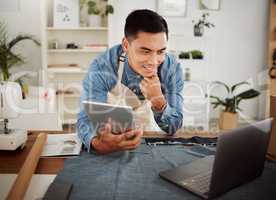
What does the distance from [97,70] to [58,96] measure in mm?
2025

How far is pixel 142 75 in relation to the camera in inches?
77.4

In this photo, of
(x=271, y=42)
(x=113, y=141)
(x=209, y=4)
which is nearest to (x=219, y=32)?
(x=209, y=4)

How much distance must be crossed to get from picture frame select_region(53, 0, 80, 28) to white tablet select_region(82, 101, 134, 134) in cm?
232

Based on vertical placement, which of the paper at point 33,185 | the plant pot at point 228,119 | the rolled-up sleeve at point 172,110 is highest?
the rolled-up sleeve at point 172,110

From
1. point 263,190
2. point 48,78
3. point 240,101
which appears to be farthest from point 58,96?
point 263,190

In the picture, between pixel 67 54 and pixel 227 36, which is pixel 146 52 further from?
pixel 227 36

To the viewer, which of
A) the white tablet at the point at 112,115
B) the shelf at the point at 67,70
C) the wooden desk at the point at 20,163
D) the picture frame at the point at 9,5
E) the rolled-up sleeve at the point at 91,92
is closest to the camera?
the wooden desk at the point at 20,163

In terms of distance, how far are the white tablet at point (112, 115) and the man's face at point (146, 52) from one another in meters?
0.41

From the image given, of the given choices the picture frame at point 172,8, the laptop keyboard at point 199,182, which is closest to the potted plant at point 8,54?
the picture frame at point 172,8

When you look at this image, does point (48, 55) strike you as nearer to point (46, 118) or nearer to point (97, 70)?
point (46, 118)

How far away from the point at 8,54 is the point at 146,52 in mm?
2447

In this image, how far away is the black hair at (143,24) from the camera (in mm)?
1883

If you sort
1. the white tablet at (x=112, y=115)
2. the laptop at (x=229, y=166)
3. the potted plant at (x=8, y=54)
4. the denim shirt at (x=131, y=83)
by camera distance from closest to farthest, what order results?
the laptop at (x=229, y=166)
the white tablet at (x=112, y=115)
the denim shirt at (x=131, y=83)
the potted plant at (x=8, y=54)

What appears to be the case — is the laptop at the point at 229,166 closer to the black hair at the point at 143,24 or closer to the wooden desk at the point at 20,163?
the wooden desk at the point at 20,163
